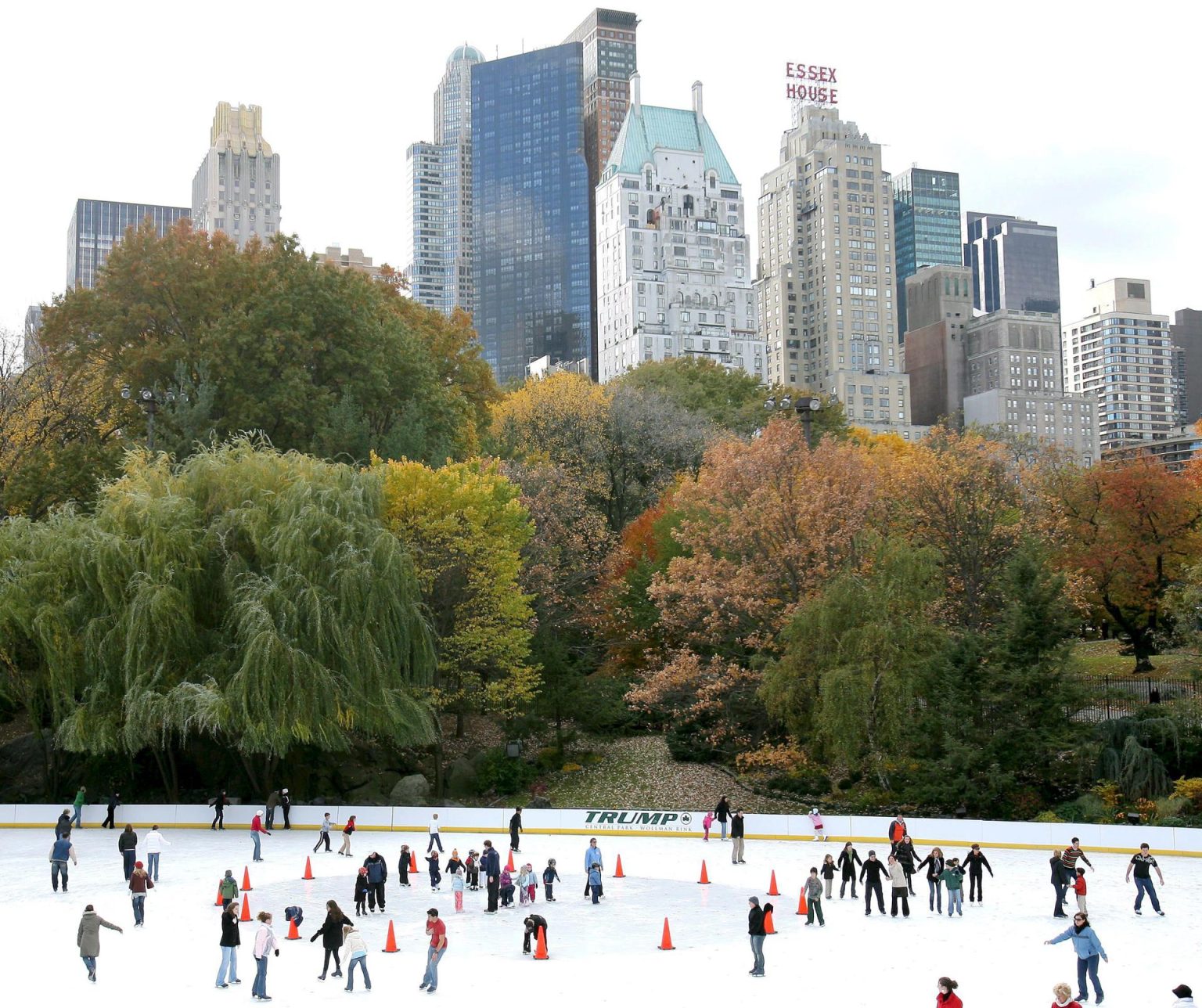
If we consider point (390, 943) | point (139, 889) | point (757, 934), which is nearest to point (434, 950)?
point (390, 943)

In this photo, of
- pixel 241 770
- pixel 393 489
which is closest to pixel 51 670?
pixel 241 770

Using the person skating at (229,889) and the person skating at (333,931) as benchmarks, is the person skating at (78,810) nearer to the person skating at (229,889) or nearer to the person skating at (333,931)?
the person skating at (229,889)

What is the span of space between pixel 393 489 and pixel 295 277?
1570cm

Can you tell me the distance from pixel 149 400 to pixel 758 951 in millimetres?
29374

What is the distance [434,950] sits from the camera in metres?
19.1

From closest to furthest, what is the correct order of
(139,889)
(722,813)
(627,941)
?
(627,941), (139,889), (722,813)

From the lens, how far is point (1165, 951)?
21.9m

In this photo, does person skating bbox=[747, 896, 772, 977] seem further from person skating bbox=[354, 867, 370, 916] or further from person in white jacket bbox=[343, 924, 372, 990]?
person skating bbox=[354, 867, 370, 916]

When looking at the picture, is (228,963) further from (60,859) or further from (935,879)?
(935,879)

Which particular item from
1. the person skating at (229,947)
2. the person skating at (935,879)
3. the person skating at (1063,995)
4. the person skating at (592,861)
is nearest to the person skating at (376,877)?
the person skating at (592,861)

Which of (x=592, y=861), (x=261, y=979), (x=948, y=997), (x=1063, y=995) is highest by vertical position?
(x=1063, y=995)

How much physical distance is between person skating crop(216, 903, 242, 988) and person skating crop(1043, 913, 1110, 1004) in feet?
39.2

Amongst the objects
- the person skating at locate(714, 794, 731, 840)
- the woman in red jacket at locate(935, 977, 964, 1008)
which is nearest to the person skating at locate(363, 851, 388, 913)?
the person skating at locate(714, 794, 731, 840)

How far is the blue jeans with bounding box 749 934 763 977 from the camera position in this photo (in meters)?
20.1
